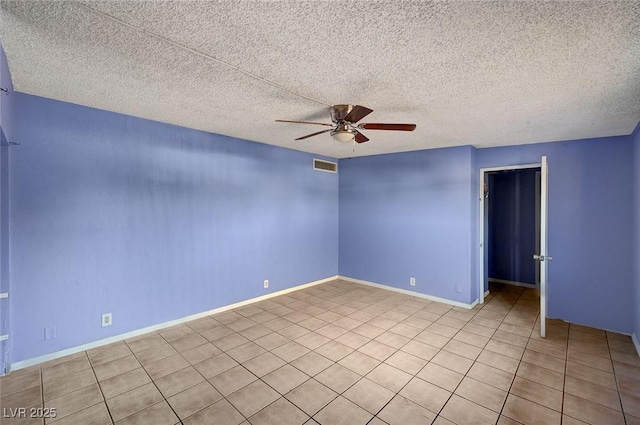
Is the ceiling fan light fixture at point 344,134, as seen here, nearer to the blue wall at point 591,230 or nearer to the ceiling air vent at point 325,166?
the ceiling air vent at point 325,166

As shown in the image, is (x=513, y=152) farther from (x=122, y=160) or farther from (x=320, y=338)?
(x=122, y=160)

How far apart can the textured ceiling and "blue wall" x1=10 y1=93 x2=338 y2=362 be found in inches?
16.7

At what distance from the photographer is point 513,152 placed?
4.16 metres

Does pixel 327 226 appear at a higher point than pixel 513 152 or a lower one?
lower

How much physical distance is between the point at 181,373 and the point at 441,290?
12.3 ft

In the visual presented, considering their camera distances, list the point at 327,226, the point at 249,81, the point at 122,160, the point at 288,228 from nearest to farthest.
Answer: the point at 249,81, the point at 122,160, the point at 288,228, the point at 327,226

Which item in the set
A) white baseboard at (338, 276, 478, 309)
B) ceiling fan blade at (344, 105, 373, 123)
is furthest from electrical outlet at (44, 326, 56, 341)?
white baseboard at (338, 276, 478, 309)

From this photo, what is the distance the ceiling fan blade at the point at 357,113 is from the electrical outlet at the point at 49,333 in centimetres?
343

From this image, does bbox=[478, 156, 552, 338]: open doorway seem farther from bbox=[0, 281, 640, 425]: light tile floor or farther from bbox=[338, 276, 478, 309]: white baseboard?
bbox=[0, 281, 640, 425]: light tile floor

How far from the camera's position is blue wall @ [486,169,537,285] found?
17.4 ft

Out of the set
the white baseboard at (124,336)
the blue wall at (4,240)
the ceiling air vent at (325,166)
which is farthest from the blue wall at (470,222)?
the blue wall at (4,240)

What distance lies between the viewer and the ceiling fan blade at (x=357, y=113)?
7.34ft

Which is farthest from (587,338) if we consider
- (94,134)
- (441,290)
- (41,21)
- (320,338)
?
(94,134)

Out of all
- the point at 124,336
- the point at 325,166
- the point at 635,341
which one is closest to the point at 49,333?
the point at 124,336
